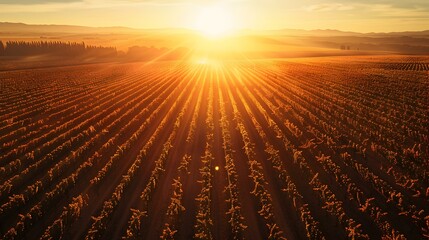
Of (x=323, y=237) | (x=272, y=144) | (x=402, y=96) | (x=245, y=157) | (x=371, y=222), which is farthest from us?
(x=402, y=96)

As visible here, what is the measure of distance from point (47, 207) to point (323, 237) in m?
8.03

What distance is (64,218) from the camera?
950cm

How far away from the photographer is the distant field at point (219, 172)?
9078 millimetres

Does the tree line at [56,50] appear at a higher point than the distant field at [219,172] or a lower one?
higher

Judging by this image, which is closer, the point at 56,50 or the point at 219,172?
the point at 219,172

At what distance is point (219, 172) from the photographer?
12438 millimetres

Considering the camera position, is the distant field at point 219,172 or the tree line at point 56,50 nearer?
the distant field at point 219,172

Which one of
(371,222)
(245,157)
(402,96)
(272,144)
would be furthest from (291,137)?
(402,96)

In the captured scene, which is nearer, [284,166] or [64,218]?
[64,218]

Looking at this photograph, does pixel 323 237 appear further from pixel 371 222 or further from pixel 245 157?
pixel 245 157

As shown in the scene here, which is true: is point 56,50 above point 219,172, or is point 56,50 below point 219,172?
above

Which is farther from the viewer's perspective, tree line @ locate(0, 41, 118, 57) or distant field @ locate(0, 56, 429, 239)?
tree line @ locate(0, 41, 118, 57)

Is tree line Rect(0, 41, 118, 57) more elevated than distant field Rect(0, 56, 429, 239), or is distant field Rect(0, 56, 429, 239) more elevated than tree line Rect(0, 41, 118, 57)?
tree line Rect(0, 41, 118, 57)

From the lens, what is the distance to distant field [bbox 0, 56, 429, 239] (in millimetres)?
9078
